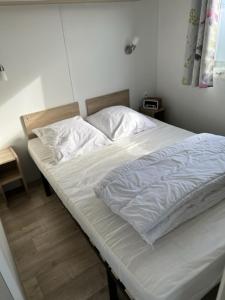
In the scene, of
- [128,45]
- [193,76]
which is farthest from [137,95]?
[193,76]

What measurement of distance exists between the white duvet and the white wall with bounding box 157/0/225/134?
106 cm

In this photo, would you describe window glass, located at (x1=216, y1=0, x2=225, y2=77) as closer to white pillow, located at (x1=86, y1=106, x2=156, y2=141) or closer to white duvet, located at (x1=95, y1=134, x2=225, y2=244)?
white pillow, located at (x1=86, y1=106, x2=156, y2=141)

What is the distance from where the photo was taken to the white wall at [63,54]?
86.0 inches

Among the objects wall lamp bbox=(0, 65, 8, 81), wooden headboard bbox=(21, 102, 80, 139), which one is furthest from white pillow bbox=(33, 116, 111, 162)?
wall lamp bbox=(0, 65, 8, 81)

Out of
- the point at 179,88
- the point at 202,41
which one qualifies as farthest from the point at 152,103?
the point at 202,41

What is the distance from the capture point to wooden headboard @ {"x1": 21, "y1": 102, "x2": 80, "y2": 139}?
2.46 m

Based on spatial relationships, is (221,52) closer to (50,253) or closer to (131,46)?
(131,46)

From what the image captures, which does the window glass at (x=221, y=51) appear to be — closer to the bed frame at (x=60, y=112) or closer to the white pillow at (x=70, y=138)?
the bed frame at (x=60, y=112)

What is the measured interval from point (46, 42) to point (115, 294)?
90.1 inches

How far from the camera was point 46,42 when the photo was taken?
7.55 ft

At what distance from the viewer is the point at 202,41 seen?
2270 mm

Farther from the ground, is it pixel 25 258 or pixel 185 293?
pixel 185 293

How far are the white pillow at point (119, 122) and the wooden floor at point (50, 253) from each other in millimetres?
946

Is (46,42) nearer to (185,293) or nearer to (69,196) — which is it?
(69,196)
